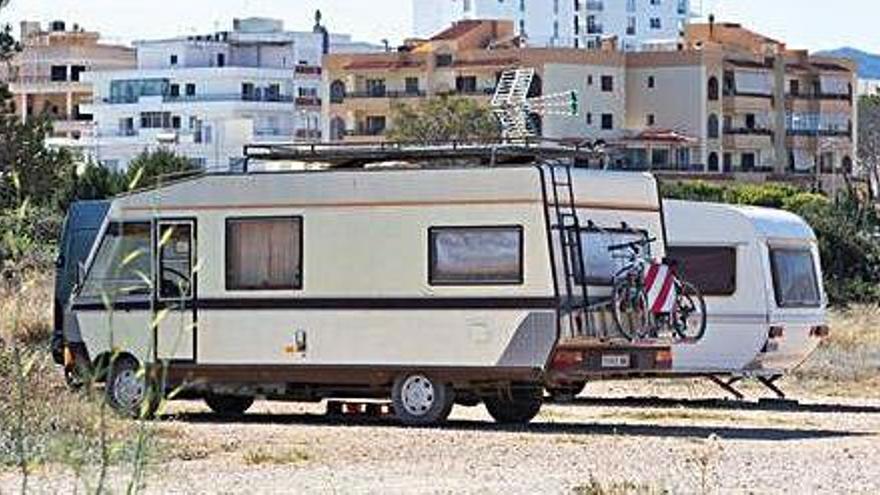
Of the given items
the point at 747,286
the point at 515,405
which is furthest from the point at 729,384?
the point at 515,405

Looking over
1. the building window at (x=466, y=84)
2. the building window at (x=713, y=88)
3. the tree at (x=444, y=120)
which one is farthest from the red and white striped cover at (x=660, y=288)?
the building window at (x=713, y=88)

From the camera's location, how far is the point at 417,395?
24.2 m

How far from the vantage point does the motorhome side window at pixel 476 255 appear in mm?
23375

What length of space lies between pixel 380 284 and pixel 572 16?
143312 millimetres

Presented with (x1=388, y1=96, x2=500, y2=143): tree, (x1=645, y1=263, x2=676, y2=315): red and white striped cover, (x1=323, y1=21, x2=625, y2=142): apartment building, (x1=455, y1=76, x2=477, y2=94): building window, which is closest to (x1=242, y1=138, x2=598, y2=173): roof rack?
(x1=645, y1=263, x2=676, y2=315): red and white striped cover

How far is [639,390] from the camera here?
1272 inches

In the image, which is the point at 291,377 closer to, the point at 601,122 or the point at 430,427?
the point at 430,427

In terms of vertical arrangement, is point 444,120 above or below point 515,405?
above

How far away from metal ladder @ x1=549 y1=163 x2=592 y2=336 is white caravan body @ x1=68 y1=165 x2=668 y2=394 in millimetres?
111

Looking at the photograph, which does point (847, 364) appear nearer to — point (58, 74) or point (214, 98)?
point (214, 98)

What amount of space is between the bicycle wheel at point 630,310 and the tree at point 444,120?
61.0 meters

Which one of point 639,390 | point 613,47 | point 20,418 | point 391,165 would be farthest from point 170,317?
point 613,47

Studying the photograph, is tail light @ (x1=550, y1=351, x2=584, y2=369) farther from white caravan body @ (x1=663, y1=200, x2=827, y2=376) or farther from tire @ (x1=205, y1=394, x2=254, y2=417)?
white caravan body @ (x1=663, y1=200, x2=827, y2=376)

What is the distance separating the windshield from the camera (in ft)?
96.8
